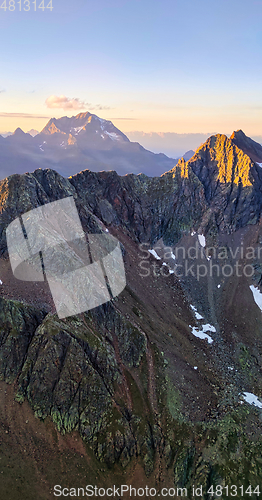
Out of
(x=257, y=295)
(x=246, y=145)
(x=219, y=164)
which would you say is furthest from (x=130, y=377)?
(x=246, y=145)

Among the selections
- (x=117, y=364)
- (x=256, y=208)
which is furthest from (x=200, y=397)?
(x=256, y=208)

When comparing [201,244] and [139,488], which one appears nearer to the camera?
[139,488]

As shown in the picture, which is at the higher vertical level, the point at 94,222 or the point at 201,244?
the point at 94,222

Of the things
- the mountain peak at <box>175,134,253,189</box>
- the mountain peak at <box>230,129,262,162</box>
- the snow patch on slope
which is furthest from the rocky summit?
the mountain peak at <box>230,129,262,162</box>

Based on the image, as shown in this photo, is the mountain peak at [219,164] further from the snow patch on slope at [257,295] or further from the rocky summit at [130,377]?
the snow patch on slope at [257,295]

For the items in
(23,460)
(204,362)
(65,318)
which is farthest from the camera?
(204,362)

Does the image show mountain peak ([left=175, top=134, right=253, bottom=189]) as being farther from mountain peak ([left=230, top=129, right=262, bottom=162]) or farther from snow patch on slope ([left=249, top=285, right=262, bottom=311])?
snow patch on slope ([left=249, top=285, right=262, bottom=311])

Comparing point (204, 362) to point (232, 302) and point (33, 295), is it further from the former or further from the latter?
point (33, 295)

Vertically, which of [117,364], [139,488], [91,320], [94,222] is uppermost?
[94,222]
